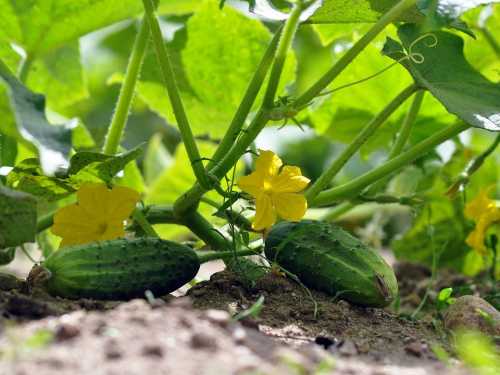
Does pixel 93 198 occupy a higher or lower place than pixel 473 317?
higher

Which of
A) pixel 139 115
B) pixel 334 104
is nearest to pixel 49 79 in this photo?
pixel 334 104

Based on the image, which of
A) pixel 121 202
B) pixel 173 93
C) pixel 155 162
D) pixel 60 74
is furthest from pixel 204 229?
pixel 155 162

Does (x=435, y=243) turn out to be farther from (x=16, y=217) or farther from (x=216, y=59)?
(x=16, y=217)

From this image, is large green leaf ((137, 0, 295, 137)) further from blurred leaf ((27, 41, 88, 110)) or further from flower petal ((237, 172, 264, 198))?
flower petal ((237, 172, 264, 198))

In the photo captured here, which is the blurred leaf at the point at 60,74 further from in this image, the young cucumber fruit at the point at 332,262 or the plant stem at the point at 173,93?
the young cucumber fruit at the point at 332,262

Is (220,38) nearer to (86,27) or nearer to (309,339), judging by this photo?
(86,27)

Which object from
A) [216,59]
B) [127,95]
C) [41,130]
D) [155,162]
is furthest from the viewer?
[155,162]

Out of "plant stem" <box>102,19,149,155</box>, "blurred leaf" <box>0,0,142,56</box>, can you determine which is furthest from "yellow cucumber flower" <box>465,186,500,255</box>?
"blurred leaf" <box>0,0,142,56</box>
